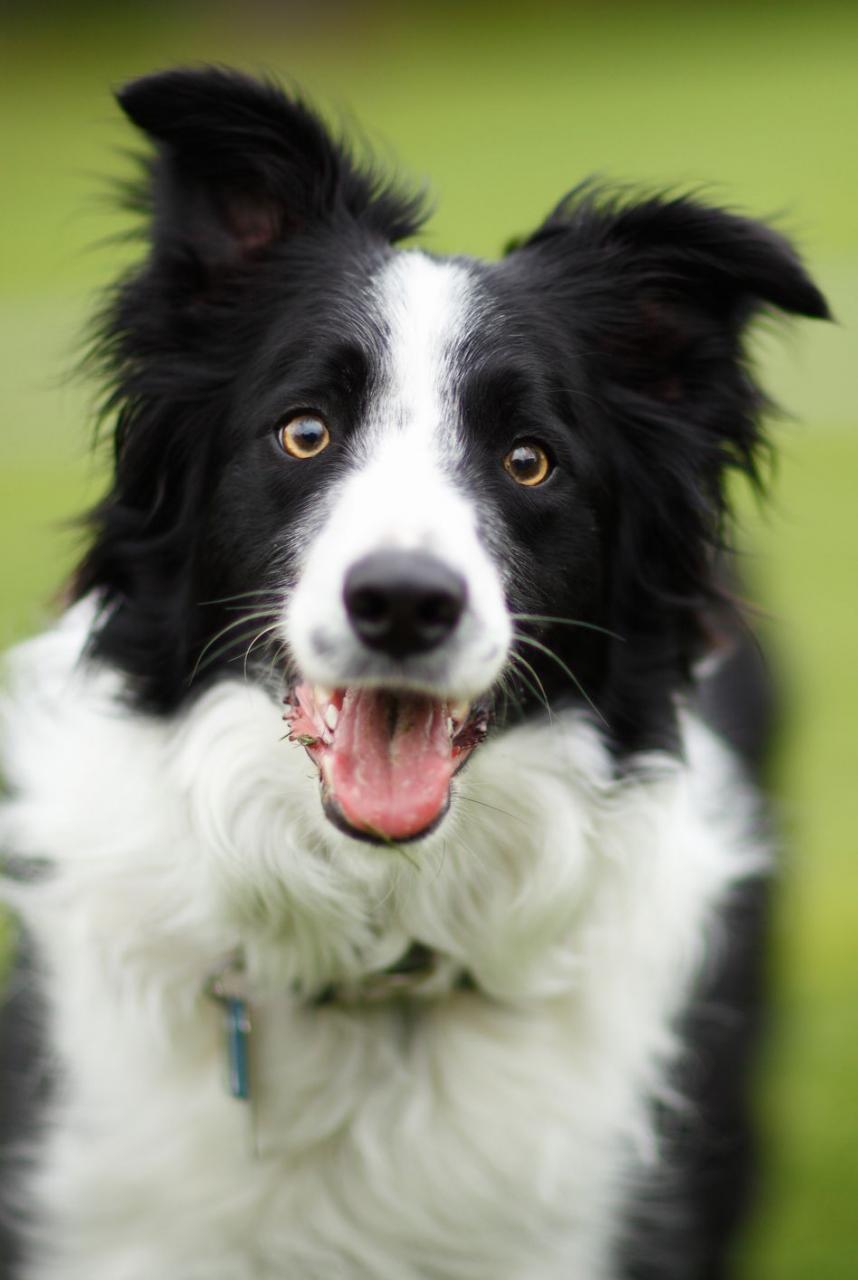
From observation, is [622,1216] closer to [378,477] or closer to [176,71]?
[378,477]

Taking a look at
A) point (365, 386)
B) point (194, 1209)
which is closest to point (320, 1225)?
point (194, 1209)

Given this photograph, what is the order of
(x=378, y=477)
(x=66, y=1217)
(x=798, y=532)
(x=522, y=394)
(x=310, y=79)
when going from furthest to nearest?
(x=310, y=79), (x=798, y=532), (x=66, y=1217), (x=522, y=394), (x=378, y=477)

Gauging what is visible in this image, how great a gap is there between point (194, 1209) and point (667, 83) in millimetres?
22486

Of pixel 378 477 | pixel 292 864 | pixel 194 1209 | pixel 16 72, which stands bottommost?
pixel 16 72

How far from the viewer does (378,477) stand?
9.09 ft

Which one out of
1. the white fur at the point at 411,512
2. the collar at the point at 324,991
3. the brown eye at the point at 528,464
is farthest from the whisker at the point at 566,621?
the collar at the point at 324,991

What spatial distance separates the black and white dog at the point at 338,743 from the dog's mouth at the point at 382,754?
0.06 feet

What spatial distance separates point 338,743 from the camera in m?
2.76

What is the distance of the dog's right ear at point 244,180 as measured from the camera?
10.1 feet

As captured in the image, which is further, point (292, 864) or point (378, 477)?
point (292, 864)

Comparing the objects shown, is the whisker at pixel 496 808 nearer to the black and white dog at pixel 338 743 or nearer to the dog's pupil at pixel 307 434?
the black and white dog at pixel 338 743

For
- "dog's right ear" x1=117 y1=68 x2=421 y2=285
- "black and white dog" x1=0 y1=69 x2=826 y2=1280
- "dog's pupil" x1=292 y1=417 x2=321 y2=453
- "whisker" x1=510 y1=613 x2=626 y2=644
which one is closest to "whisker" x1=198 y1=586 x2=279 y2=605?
"black and white dog" x1=0 y1=69 x2=826 y2=1280

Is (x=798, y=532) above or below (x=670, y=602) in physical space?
below

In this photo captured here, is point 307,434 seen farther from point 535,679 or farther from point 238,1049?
point 238,1049
